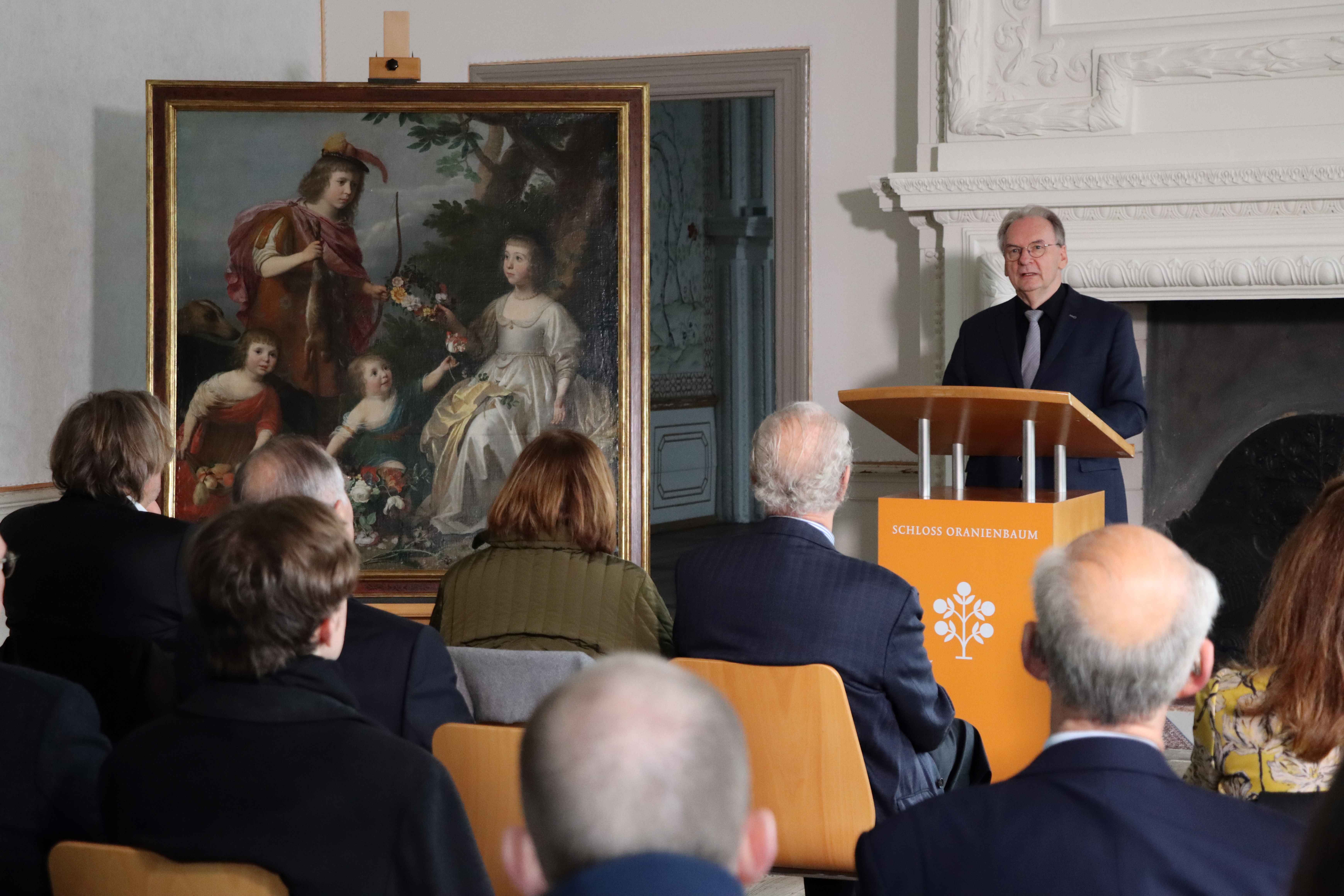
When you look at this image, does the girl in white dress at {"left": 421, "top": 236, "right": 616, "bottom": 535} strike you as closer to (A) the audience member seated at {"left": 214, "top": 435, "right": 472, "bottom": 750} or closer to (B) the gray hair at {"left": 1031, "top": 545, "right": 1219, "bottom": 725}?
(A) the audience member seated at {"left": 214, "top": 435, "right": 472, "bottom": 750}

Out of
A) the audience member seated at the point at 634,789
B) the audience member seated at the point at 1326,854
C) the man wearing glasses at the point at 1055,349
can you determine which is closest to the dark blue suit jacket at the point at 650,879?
the audience member seated at the point at 634,789

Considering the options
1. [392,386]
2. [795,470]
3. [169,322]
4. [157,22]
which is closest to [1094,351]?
[795,470]

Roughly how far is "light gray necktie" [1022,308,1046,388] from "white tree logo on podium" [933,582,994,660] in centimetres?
145

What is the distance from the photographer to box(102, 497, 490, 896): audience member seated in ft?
4.99

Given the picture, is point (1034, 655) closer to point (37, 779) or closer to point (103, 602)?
point (37, 779)

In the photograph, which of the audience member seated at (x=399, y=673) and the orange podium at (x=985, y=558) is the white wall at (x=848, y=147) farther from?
the audience member seated at (x=399, y=673)

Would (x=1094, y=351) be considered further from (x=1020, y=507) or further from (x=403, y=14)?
(x=403, y=14)

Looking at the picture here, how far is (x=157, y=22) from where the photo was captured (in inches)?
241

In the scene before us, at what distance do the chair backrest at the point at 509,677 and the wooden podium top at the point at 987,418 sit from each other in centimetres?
105

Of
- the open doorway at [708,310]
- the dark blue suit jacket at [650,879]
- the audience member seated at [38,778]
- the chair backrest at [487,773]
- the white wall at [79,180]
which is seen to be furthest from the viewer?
the open doorway at [708,310]

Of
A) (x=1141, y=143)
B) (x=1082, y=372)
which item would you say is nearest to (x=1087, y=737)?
(x=1082, y=372)

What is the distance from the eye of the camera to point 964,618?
126 inches

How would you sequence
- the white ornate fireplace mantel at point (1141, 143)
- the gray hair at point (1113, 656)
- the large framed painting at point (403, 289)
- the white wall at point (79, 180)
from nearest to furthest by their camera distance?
the gray hair at point (1113, 656) < the white ornate fireplace mantel at point (1141, 143) < the white wall at point (79, 180) < the large framed painting at point (403, 289)

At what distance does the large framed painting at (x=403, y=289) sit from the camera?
5.47 meters
